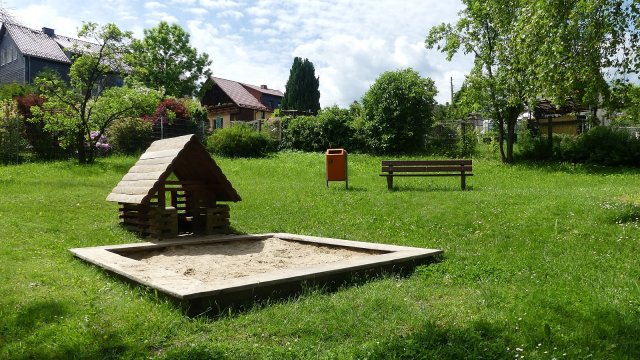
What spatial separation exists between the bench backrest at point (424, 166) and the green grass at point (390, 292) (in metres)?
2.77

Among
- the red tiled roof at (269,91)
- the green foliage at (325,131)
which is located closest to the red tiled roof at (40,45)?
the green foliage at (325,131)

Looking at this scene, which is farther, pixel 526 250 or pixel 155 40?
pixel 155 40

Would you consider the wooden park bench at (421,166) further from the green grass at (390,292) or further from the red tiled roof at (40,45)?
the red tiled roof at (40,45)

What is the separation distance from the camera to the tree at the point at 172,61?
168 ft

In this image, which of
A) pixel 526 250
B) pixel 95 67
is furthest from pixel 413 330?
pixel 95 67

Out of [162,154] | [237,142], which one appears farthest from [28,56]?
[162,154]

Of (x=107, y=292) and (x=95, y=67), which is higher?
(x=95, y=67)

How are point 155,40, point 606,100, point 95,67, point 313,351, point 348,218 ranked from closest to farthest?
point 313,351 → point 348,218 → point 606,100 → point 95,67 → point 155,40

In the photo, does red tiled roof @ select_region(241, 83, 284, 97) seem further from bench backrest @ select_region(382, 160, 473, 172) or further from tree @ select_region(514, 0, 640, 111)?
tree @ select_region(514, 0, 640, 111)

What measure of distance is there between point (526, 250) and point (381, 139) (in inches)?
761

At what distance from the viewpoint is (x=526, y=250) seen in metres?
8.12

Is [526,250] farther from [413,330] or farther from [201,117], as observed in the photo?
[201,117]

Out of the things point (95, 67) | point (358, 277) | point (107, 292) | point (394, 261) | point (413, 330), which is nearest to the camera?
point (413, 330)

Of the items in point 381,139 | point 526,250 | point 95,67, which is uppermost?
point 95,67
